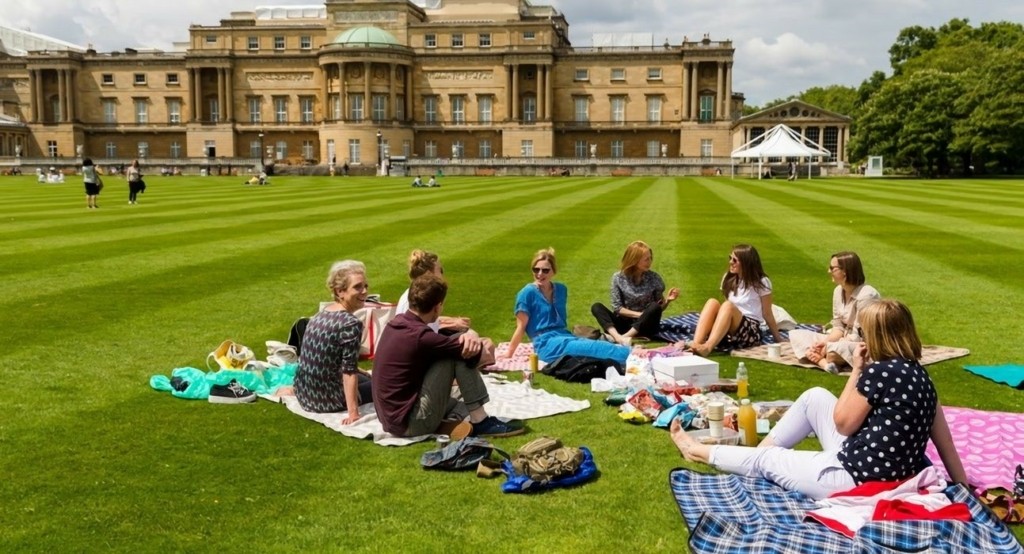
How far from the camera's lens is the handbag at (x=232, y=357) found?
9.84m

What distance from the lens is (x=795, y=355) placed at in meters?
10.7

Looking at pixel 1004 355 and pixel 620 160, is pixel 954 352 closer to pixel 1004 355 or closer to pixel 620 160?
pixel 1004 355

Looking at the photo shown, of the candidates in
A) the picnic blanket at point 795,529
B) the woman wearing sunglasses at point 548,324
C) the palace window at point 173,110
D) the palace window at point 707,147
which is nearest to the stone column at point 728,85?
the palace window at point 707,147

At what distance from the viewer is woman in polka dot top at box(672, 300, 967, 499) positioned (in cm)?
597

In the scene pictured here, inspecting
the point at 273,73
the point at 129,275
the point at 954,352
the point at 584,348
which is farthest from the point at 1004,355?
the point at 273,73

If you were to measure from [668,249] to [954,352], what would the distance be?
32.1 feet

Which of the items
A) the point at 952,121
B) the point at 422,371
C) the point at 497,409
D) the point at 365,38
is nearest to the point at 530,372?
the point at 497,409

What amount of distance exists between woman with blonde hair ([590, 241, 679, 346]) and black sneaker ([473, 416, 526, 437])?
3.98 metres

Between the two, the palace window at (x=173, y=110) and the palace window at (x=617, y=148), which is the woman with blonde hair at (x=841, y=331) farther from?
the palace window at (x=173, y=110)

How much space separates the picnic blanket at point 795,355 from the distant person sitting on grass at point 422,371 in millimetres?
4205

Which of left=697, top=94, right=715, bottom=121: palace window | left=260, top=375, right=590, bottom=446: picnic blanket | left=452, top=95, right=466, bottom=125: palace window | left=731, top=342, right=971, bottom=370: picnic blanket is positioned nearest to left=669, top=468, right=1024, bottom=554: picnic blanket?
→ left=260, top=375, right=590, bottom=446: picnic blanket

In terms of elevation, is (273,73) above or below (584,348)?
above

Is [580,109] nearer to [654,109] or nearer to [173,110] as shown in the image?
[654,109]

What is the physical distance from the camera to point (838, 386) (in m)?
9.67
